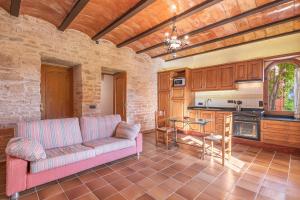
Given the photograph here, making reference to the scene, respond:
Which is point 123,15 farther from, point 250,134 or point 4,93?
point 250,134

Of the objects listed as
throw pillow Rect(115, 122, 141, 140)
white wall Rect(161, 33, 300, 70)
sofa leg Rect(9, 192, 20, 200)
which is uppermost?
white wall Rect(161, 33, 300, 70)

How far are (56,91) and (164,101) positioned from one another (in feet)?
11.6

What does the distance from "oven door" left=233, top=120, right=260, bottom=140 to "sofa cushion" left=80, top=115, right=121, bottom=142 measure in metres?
3.22

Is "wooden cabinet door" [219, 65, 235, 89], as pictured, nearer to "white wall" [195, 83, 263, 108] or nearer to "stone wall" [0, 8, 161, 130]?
"white wall" [195, 83, 263, 108]

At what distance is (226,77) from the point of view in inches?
189

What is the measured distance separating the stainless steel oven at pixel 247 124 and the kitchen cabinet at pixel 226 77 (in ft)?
3.03

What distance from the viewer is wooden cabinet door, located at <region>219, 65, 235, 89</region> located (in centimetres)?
469

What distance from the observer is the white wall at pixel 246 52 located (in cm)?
393

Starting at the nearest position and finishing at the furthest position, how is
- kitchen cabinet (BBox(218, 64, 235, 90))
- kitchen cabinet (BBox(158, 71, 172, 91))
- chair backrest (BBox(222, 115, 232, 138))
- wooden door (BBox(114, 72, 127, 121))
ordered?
chair backrest (BBox(222, 115, 232, 138)) → kitchen cabinet (BBox(218, 64, 235, 90)) → wooden door (BBox(114, 72, 127, 121)) → kitchen cabinet (BBox(158, 71, 172, 91))

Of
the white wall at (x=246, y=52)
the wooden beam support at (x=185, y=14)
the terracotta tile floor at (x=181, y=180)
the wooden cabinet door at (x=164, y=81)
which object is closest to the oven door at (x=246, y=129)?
the terracotta tile floor at (x=181, y=180)

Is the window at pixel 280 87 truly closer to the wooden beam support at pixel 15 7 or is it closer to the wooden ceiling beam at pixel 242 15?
the wooden ceiling beam at pixel 242 15

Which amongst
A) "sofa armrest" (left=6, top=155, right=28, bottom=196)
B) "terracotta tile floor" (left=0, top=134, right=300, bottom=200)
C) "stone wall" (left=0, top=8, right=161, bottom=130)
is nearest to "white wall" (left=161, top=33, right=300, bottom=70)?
"stone wall" (left=0, top=8, right=161, bottom=130)

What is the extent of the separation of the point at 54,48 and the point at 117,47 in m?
1.75

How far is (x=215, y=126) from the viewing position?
15.6 feet
